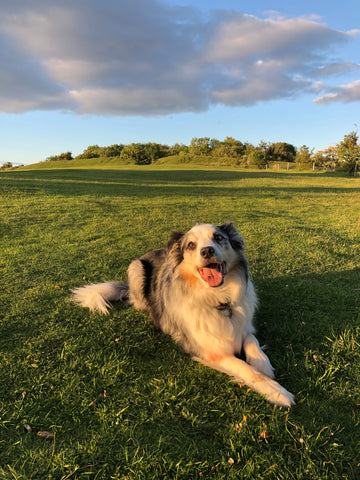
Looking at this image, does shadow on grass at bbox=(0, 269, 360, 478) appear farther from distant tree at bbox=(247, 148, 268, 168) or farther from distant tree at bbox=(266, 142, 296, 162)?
distant tree at bbox=(266, 142, 296, 162)

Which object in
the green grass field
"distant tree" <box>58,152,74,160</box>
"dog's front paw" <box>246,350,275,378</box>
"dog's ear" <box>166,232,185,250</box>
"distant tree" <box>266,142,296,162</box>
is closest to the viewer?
the green grass field

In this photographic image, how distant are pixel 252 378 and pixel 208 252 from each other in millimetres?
1239

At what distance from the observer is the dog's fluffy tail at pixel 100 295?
4168 mm

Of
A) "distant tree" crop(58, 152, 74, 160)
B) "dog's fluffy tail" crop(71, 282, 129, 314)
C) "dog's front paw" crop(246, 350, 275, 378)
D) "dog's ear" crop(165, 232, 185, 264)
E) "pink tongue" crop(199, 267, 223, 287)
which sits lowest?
"dog's front paw" crop(246, 350, 275, 378)

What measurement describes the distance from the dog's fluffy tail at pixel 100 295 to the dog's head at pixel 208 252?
140 centimetres

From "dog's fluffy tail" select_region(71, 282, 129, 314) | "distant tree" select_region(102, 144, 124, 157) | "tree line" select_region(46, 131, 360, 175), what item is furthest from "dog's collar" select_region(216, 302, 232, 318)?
"distant tree" select_region(102, 144, 124, 157)

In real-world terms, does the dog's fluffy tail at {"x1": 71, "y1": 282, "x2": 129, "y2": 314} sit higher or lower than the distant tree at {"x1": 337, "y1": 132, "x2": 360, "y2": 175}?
lower

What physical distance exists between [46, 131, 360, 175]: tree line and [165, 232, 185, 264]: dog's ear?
35.8 metres

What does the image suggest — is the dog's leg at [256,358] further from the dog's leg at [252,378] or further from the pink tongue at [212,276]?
the pink tongue at [212,276]

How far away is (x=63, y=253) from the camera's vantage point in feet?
21.7

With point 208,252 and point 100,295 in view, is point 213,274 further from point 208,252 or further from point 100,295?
point 100,295

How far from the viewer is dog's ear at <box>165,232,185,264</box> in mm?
3409

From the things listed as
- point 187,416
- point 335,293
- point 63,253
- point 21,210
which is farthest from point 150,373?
point 21,210

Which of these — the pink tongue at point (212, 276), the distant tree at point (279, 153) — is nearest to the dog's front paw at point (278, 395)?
the pink tongue at point (212, 276)
